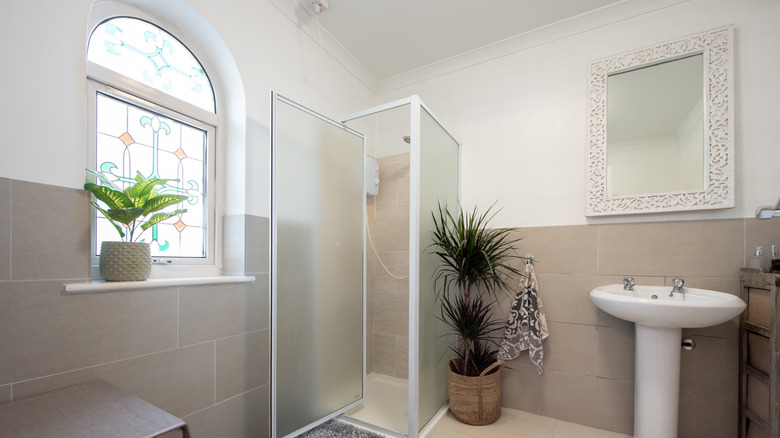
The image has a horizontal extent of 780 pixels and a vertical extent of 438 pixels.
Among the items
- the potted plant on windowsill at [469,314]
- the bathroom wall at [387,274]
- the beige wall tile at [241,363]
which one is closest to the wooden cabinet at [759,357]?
the potted plant on windowsill at [469,314]

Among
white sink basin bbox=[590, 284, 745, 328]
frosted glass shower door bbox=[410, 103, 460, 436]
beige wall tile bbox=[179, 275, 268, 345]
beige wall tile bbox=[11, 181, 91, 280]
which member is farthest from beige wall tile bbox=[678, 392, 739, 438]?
beige wall tile bbox=[11, 181, 91, 280]

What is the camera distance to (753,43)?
1688mm

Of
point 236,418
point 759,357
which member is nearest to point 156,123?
point 236,418

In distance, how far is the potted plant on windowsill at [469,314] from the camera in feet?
6.38

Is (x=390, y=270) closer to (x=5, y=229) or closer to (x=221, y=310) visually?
(x=221, y=310)

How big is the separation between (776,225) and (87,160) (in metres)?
3.12

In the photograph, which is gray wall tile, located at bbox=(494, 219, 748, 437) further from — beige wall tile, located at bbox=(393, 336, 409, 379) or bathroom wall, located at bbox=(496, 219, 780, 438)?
beige wall tile, located at bbox=(393, 336, 409, 379)

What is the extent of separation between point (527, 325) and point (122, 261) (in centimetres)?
209

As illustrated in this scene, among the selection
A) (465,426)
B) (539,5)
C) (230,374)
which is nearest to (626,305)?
(465,426)

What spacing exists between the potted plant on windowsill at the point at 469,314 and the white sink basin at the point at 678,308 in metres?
0.54

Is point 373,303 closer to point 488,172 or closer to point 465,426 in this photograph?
point 465,426

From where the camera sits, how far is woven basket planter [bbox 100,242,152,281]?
1251 millimetres

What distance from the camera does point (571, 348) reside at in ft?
6.63

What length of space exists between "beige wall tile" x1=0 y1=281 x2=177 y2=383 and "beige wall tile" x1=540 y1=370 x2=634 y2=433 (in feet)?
A: 7.00
